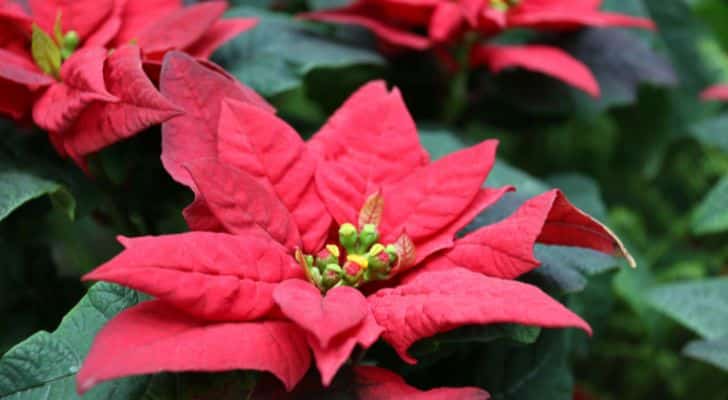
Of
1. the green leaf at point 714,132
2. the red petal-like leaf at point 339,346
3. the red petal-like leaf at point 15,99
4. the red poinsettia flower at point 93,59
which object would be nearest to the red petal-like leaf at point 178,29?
the red poinsettia flower at point 93,59

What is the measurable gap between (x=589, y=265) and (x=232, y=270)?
30 centimetres

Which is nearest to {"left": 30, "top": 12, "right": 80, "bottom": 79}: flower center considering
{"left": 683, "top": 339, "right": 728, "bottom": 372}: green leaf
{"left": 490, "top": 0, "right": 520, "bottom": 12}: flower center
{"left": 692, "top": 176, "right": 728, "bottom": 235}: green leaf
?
{"left": 490, "top": 0, "right": 520, "bottom": 12}: flower center

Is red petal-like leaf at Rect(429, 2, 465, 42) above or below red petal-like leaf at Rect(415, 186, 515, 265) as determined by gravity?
above

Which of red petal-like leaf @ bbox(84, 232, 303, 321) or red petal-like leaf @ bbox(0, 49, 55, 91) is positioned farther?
red petal-like leaf @ bbox(0, 49, 55, 91)

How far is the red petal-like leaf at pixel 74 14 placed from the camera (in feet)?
2.40

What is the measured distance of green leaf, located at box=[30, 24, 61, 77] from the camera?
669mm

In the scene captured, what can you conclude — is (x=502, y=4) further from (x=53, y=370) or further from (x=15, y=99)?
(x=53, y=370)

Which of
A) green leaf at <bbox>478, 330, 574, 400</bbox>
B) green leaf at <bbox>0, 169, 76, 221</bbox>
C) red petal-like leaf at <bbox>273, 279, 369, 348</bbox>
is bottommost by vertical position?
green leaf at <bbox>478, 330, 574, 400</bbox>

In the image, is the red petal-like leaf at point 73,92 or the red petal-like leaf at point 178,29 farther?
the red petal-like leaf at point 178,29

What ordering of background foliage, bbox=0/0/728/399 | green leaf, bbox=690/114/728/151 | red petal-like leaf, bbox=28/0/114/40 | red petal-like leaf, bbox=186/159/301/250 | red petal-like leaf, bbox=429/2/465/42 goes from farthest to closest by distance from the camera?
green leaf, bbox=690/114/728/151 → red petal-like leaf, bbox=429/2/465/42 → red petal-like leaf, bbox=28/0/114/40 → background foliage, bbox=0/0/728/399 → red petal-like leaf, bbox=186/159/301/250

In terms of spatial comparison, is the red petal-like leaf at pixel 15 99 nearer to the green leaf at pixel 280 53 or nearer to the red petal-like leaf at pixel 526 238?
the green leaf at pixel 280 53

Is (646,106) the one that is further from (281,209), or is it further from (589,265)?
(281,209)

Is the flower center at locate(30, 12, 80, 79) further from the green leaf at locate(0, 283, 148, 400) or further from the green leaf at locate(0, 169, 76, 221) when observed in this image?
the green leaf at locate(0, 283, 148, 400)

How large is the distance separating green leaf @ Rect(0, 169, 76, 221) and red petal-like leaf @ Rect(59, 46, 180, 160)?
4cm
